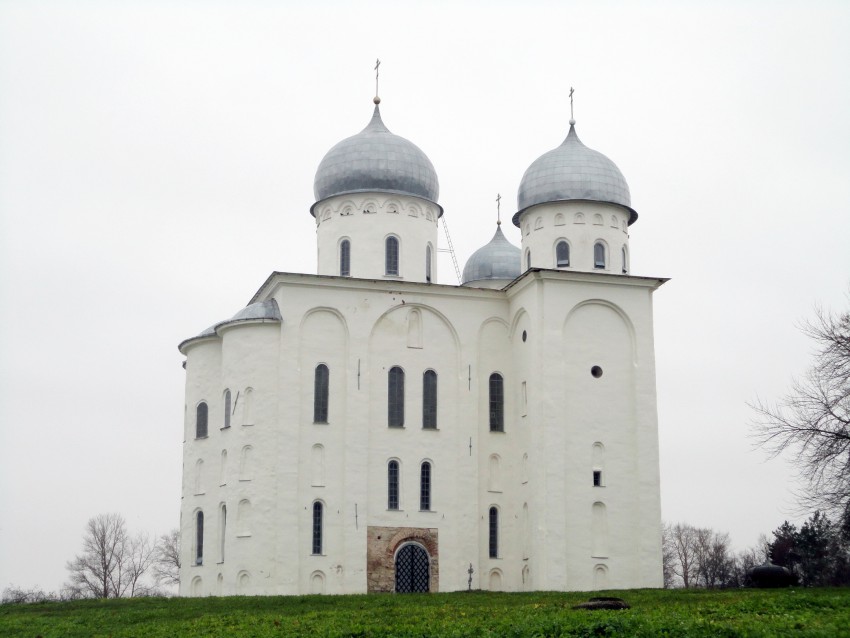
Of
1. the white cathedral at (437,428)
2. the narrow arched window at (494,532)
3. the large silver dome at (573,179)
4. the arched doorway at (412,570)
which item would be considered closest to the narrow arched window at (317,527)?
the white cathedral at (437,428)

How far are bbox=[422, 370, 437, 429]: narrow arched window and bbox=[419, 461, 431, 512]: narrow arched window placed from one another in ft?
4.19

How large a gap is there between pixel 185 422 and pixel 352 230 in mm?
8417

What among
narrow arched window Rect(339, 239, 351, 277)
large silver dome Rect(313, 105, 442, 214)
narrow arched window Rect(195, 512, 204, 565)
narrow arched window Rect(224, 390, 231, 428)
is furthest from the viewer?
large silver dome Rect(313, 105, 442, 214)

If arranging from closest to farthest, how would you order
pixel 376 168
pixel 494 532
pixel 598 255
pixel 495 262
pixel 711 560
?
pixel 494 532
pixel 598 255
pixel 376 168
pixel 495 262
pixel 711 560

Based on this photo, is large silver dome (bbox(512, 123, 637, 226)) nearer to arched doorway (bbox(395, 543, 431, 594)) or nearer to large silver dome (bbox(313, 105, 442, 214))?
large silver dome (bbox(313, 105, 442, 214))

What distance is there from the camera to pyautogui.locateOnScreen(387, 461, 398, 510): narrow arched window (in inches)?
1344

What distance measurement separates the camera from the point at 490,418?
Answer: 35.5 metres

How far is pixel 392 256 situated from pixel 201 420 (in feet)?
26.8

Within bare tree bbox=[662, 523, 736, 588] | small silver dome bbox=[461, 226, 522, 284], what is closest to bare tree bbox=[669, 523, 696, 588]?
bare tree bbox=[662, 523, 736, 588]

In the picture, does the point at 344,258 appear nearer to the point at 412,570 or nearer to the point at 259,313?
the point at 259,313

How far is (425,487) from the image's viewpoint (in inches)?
Result: 1359

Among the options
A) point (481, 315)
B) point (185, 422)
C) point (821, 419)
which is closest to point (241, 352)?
point (185, 422)

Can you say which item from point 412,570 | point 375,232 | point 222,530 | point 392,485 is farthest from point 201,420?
point 412,570

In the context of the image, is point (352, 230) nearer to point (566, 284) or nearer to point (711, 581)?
point (566, 284)
